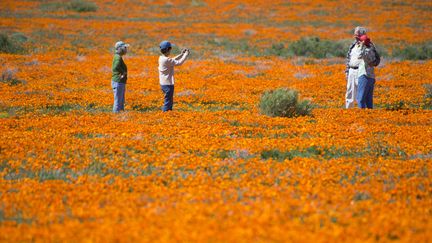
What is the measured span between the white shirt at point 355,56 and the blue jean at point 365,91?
0.39m

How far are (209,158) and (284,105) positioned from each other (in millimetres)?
4828

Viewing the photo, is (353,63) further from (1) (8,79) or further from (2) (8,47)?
(2) (8,47)

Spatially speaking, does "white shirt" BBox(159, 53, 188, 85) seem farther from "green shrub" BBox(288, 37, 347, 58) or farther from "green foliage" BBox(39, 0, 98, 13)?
"green foliage" BBox(39, 0, 98, 13)

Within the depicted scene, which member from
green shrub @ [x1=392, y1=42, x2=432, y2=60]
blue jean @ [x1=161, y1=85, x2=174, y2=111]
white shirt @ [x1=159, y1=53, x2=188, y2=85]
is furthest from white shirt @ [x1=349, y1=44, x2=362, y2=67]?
green shrub @ [x1=392, y1=42, x2=432, y2=60]

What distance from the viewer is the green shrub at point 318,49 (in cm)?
2978

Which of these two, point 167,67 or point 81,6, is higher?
point 81,6

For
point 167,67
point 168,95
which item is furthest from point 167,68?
point 168,95

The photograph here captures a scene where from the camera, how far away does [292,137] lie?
10289 mm

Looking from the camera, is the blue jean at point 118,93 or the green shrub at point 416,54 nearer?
the blue jean at point 118,93

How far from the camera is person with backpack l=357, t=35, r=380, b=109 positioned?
12562 mm

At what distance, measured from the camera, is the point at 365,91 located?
42.8 ft

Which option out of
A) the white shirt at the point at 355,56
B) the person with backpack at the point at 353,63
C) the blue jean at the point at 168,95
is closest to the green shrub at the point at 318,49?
the person with backpack at the point at 353,63

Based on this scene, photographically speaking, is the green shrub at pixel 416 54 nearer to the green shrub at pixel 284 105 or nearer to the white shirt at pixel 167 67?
the green shrub at pixel 284 105

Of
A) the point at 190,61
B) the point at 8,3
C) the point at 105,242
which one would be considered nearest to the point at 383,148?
the point at 105,242
